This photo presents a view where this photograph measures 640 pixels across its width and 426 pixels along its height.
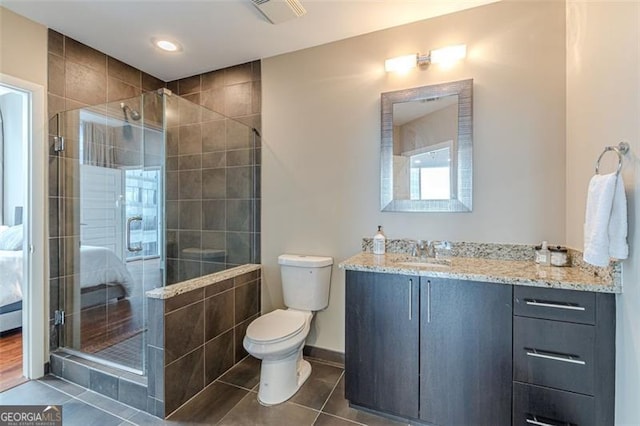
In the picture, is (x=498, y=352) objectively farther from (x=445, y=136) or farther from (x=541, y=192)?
(x=445, y=136)

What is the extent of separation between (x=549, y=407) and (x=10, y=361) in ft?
11.5

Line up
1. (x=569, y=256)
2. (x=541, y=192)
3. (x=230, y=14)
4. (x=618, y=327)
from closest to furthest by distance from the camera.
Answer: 1. (x=618, y=327)
2. (x=569, y=256)
3. (x=541, y=192)
4. (x=230, y=14)

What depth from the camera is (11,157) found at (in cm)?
374

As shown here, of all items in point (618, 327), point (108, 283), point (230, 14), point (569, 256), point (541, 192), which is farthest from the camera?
point (108, 283)

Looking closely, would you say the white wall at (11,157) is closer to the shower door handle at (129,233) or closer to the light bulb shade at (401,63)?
the shower door handle at (129,233)

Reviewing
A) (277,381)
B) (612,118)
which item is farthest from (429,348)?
(612,118)

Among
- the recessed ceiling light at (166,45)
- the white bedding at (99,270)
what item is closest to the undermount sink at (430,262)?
the white bedding at (99,270)

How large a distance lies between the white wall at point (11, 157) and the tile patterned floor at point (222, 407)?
9.87 ft

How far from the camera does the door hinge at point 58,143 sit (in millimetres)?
2151

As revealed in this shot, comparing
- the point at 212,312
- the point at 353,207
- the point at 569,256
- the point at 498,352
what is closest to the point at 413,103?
the point at 353,207

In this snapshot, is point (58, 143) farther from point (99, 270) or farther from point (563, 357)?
point (563, 357)

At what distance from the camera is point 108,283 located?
243 centimetres

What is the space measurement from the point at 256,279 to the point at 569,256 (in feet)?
7.14

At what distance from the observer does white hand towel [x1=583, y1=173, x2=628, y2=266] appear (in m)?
1.18
